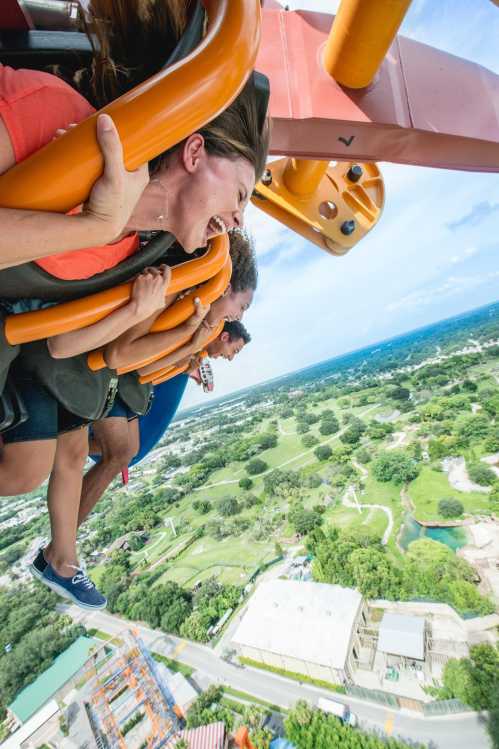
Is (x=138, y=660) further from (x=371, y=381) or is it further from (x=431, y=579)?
(x=371, y=381)

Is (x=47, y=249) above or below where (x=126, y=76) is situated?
below

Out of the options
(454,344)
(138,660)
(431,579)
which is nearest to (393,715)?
(431,579)

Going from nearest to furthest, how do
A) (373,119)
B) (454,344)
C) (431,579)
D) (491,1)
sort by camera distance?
(491,1) → (373,119) → (431,579) → (454,344)

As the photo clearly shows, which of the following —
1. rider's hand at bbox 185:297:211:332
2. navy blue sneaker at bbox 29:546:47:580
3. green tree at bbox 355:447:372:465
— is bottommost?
green tree at bbox 355:447:372:465

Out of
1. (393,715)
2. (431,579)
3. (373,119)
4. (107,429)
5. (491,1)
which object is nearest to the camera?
(491,1)

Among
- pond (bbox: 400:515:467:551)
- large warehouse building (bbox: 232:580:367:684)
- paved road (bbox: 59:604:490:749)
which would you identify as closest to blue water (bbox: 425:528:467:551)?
pond (bbox: 400:515:467:551)

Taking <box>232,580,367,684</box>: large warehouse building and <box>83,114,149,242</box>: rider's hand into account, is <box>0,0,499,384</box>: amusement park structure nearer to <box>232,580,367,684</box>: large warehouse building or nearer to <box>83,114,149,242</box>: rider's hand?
<box>83,114,149,242</box>: rider's hand
